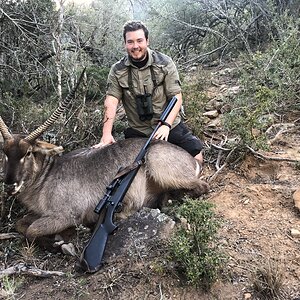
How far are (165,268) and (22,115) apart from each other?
3803mm

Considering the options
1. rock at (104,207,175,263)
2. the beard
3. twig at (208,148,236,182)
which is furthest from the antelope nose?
twig at (208,148,236,182)

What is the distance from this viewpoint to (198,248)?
3293 mm

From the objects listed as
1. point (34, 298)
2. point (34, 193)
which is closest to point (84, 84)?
point (34, 193)

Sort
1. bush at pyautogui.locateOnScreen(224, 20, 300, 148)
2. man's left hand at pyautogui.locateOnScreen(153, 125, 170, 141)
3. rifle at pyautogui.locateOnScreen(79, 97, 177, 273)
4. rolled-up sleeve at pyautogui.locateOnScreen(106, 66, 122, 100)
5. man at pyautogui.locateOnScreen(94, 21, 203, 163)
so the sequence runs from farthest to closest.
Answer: bush at pyautogui.locateOnScreen(224, 20, 300, 148), rolled-up sleeve at pyautogui.locateOnScreen(106, 66, 122, 100), man at pyautogui.locateOnScreen(94, 21, 203, 163), man's left hand at pyautogui.locateOnScreen(153, 125, 170, 141), rifle at pyautogui.locateOnScreen(79, 97, 177, 273)

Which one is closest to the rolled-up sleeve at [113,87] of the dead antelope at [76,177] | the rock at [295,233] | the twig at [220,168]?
the dead antelope at [76,177]

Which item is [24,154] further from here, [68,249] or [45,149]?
[68,249]

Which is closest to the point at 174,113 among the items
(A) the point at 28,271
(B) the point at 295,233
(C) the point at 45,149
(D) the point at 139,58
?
(D) the point at 139,58

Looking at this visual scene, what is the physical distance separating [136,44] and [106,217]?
226 cm

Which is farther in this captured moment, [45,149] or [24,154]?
[45,149]

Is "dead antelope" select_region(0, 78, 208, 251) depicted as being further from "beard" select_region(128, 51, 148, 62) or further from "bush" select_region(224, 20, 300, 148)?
"bush" select_region(224, 20, 300, 148)

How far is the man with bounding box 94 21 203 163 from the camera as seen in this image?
5082 mm

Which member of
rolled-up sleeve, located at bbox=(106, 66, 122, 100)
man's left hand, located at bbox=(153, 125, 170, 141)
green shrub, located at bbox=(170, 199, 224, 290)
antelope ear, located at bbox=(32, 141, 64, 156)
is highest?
rolled-up sleeve, located at bbox=(106, 66, 122, 100)

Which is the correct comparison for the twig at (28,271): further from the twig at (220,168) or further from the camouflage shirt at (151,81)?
the camouflage shirt at (151,81)

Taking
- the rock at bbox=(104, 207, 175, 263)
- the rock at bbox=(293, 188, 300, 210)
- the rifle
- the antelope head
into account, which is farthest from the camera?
the antelope head
